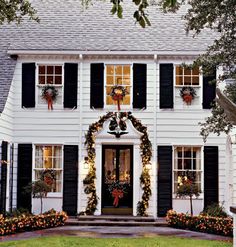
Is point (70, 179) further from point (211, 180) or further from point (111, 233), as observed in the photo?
point (211, 180)

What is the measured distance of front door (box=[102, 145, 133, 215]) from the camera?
731 inches

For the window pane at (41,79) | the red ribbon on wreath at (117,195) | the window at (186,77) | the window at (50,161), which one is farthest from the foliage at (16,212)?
the window at (186,77)

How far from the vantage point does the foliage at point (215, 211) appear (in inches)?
654

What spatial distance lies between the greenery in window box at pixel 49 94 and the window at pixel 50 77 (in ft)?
0.46

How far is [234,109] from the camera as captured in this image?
658 cm

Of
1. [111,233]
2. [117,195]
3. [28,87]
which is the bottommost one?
[111,233]

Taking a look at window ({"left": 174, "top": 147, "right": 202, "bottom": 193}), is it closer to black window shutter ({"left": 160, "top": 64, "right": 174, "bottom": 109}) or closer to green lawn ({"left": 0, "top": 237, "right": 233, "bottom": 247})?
black window shutter ({"left": 160, "top": 64, "right": 174, "bottom": 109})

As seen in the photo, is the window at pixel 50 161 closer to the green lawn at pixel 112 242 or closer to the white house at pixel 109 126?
the white house at pixel 109 126

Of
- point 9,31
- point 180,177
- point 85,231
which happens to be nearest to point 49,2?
point 9,31

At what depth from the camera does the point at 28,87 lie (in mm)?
18641

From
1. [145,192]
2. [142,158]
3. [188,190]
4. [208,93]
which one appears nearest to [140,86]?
[208,93]

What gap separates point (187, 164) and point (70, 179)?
3.75 meters

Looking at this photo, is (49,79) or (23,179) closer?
(23,179)

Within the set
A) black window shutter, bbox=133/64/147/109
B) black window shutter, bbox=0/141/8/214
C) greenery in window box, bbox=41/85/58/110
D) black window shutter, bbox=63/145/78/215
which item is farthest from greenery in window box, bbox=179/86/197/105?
black window shutter, bbox=0/141/8/214
